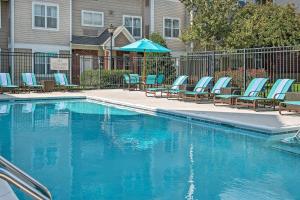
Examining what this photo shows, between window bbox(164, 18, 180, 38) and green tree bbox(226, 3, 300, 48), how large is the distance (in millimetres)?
8034

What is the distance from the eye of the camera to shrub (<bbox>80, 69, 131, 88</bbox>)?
24266mm

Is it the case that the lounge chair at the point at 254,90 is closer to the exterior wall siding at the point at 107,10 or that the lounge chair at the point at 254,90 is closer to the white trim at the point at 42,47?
the white trim at the point at 42,47

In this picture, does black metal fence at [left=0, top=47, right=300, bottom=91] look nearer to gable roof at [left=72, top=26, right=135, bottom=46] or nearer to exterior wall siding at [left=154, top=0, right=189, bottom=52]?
gable roof at [left=72, top=26, right=135, bottom=46]

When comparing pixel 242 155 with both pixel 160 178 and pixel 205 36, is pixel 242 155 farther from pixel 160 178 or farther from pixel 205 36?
pixel 205 36

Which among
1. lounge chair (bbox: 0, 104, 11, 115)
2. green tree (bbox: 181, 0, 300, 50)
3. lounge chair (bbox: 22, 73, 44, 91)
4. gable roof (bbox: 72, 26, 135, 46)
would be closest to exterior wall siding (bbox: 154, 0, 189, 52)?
gable roof (bbox: 72, 26, 135, 46)

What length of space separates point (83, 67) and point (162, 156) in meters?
20.1

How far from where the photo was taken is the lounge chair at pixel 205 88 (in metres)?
15.6

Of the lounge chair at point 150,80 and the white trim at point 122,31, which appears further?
the white trim at point 122,31

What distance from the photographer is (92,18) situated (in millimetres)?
28156

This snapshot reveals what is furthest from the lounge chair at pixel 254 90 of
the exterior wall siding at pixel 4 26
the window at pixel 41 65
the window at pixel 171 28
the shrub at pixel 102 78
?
the window at pixel 171 28

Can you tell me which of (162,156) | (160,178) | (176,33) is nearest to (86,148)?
(162,156)

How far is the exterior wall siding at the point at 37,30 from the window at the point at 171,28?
7580 mm

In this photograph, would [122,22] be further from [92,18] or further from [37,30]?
[37,30]

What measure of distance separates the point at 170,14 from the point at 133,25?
124 inches
